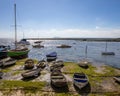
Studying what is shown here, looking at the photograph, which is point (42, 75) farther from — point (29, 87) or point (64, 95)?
point (64, 95)

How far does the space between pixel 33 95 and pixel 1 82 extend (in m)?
5.83

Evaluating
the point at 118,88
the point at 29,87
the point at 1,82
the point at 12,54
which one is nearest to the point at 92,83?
the point at 118,88

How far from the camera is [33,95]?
45.6 feet

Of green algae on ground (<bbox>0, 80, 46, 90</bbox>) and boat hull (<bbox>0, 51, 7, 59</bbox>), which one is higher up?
boat hull (<bbox>0, 51, 7, 59</bbox>)

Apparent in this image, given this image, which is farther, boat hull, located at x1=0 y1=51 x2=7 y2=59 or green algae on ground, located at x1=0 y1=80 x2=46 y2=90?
boat hull, located at x1=0 y1=51 x2=7 y2=59

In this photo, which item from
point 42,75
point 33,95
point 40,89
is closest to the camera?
point 33,95

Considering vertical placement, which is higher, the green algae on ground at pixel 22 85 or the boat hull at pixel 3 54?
the boat hull at pixel 3 54

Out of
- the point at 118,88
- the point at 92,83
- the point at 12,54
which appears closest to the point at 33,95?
the point at 92,83

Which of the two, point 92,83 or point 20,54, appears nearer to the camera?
point 92,83

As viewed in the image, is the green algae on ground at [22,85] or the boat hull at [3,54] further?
the boat hull at [3,54]

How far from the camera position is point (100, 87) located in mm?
16312

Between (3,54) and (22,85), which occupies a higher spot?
(3,54)

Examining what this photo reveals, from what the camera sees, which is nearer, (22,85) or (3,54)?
(22,85)

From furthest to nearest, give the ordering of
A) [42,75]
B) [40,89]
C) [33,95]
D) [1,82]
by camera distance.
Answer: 1. [42,75]
2. [1,82]
3. [40,89]
4. [33,95]
